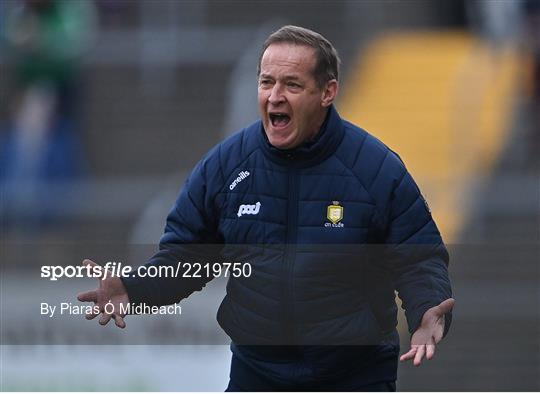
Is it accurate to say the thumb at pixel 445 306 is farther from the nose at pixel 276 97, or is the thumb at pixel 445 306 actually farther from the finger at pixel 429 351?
the nose at pixel 276 97

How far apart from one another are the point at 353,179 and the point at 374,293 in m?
0.39

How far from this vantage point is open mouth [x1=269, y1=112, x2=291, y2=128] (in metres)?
4.86

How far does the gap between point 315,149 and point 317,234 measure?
275mm

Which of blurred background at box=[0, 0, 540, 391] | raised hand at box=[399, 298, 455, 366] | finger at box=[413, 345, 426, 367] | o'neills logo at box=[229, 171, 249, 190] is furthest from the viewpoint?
blurred background at box=[0, 0, 540, 391]

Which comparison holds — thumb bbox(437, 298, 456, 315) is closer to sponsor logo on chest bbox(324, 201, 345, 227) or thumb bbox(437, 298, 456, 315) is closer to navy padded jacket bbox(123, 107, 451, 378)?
navy padded jacket bbox(123, 107, 451, 378)

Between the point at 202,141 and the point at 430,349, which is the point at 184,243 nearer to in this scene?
the point at 430,349

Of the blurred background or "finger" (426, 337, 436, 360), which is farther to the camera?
the blurred background

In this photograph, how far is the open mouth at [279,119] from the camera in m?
4.86

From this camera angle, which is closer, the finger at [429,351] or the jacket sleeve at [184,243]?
the finger at [429,351]

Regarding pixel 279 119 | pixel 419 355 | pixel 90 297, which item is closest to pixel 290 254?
pixel 279 119

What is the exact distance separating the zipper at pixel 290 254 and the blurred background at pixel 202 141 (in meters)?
2.16

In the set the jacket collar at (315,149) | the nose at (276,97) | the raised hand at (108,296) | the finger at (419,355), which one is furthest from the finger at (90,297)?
the finger at (419,355)

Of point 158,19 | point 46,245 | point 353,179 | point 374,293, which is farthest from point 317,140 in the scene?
point 158,19

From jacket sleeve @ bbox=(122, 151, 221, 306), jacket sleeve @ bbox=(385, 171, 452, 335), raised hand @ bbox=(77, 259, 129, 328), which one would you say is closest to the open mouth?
jacket sleeve @ bbox=(122, 151, 221, 306)
